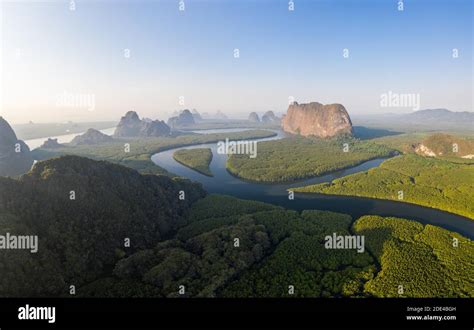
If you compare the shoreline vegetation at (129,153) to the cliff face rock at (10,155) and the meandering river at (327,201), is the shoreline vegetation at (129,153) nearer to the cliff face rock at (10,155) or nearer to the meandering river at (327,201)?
the meandering river at (327,201)

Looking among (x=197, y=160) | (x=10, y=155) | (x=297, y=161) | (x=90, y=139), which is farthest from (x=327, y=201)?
(x=90, y=139)

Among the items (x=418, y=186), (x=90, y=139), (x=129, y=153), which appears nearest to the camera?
(x=418, y=186)

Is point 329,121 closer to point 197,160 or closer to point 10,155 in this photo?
point 197,160

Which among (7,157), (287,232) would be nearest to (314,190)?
(287,232)

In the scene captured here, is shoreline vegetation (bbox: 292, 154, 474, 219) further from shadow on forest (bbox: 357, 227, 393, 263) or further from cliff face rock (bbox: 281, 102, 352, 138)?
cliff face rock (bbox: 281, 102, 352, 138)

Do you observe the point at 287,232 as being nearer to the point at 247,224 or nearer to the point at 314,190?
the point at 247,224
